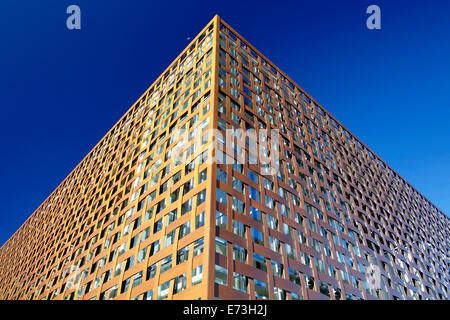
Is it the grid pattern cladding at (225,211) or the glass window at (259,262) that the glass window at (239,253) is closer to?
the grid pattern cladding at (225,211)

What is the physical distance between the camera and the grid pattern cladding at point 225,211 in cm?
2481

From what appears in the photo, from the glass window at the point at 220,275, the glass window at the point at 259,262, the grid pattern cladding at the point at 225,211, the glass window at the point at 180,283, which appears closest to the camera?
the glass window at the point at 220,275

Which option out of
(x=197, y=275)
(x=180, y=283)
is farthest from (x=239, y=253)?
(x=180, y=283)

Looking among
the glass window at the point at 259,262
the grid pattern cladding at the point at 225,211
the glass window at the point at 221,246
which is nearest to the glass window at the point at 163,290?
the grid pattern cladding at the point at 225,211

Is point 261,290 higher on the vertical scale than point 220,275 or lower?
lower

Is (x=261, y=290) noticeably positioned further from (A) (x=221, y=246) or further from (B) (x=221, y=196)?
(B) (x=221, y=196)

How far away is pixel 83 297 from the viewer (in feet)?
117

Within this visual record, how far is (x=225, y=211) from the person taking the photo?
81.6 feet

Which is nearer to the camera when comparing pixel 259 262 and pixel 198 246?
pixel 198 246

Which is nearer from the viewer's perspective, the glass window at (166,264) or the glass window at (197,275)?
the glass window at (197,275)
